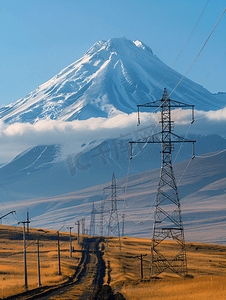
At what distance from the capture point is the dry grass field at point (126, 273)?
36.7 metres

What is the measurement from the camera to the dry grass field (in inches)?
1443

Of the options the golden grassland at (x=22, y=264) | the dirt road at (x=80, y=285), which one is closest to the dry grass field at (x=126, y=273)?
the golden grassland at (x=22, y=264)

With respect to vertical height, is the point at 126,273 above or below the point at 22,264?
above

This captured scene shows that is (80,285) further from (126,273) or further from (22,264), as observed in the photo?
(22,264)

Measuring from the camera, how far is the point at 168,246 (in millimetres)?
119812

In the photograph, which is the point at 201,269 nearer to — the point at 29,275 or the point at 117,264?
the point at 117,264

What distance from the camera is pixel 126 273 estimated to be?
64375 mm

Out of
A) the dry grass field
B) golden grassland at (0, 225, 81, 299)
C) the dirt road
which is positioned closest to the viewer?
the dry grass field

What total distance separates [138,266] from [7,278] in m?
26.6

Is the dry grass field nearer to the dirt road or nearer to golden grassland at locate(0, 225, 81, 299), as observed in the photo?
golden grassland at locate(0, 225, 81, 299)

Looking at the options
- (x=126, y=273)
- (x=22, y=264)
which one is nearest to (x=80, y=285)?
(x=126, y=273)

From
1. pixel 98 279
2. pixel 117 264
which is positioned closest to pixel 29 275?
pixel 98 279

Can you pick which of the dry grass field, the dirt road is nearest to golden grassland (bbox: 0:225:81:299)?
the dry grass field

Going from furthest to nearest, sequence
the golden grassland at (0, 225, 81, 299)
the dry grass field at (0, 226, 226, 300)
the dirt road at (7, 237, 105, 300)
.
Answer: the golden grassland at (0, 225, 81, 299)
the dirt road at (7, 237, 105, 300)
the dry grass field at (0, 226, 226, 300)
